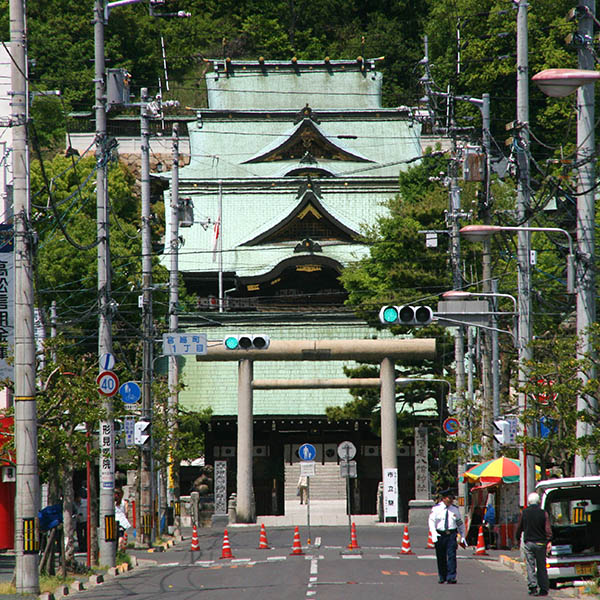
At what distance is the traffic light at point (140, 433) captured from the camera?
3023 centimetres

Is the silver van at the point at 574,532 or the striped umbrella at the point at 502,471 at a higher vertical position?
the striped umbrella at the point at 502,471

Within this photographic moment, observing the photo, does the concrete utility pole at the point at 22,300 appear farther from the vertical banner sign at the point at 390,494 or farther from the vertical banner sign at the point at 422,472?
the vertical banner sign at the point at 422,472

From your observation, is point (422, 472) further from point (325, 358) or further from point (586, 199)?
point (586, 199)

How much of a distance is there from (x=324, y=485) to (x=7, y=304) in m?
36.3


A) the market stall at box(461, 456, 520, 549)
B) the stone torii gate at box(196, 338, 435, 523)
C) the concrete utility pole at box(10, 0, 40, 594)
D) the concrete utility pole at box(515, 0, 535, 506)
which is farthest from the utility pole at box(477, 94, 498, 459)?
the concrete utility pole at box(10, 0, 40, 594)

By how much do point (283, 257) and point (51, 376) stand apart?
35256 mm

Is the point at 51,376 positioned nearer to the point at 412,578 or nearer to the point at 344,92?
the point at 412,578

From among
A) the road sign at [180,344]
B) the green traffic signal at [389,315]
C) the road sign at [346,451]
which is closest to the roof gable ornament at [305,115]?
the road sign at [180,344]

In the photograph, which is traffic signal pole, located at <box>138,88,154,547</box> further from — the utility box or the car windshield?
the car windshield

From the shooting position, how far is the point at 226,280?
58.6m

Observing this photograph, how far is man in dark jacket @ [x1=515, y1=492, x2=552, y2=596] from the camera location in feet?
60.3

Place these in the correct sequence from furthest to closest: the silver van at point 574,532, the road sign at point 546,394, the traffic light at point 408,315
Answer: the traffic light at point 408,315 → the road sign at point 546,394 → the silver van at point 574,532

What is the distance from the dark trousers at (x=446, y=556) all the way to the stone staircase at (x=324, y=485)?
35055mm

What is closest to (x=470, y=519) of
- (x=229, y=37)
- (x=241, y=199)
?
(x=241, y=199)
